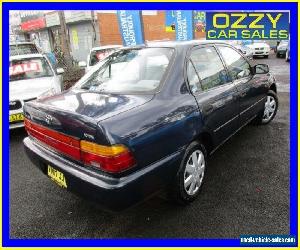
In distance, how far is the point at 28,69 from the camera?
634 centimetres

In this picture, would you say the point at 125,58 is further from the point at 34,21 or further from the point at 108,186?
the point at 34,21

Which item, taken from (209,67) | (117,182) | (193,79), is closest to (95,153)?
(117,182)

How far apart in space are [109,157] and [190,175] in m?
1.04

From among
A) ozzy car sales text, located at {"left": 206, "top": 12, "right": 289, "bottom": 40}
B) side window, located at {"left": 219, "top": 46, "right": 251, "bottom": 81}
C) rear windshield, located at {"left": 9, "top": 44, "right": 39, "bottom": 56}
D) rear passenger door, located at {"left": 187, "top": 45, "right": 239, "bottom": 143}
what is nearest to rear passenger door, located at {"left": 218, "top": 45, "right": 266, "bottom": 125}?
side window, located at {"left": 219, "top": 46, "right": 251, "bottom": 81}

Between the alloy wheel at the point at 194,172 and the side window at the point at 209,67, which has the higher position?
the side window at the point at 209,67

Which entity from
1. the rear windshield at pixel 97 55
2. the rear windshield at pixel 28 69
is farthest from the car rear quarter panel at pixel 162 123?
the rear windshield at pixel 97 55

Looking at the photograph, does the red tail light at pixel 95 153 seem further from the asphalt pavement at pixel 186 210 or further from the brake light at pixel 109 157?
the asphalt pavement at pixel 186 210

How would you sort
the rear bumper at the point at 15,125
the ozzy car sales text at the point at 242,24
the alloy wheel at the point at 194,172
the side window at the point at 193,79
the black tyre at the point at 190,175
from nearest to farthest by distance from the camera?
1. the black tyre at the point at 190,175
2. the alloy wheel at the point at 194,172
3. the side window at the point at 193,79
4. the rear bumper at the point at 15,125
5. the ozzy car sales text at the point at 242,24

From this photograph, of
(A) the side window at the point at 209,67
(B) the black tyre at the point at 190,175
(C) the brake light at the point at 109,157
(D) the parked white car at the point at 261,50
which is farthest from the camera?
(D) the parked white car at the point at 261,50

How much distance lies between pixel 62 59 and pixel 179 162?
41.3 ft

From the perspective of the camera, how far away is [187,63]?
3.07 m

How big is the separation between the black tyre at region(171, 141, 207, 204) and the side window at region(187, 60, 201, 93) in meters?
0.56

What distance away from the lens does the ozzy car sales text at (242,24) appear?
7.71m

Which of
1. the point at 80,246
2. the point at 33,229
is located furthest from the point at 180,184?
the point at 33,229
